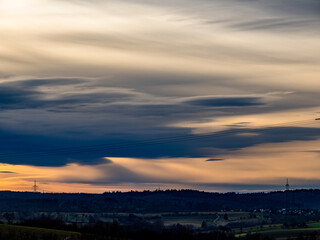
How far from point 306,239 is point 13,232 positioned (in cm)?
8668

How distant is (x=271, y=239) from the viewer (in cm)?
18638

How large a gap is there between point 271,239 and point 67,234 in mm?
79415

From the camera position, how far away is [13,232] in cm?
12306

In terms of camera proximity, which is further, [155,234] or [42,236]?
[155,234]

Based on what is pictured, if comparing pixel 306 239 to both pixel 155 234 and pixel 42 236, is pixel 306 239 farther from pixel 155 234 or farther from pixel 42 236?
pixel 42 236

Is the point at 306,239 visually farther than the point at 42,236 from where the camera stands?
Yes

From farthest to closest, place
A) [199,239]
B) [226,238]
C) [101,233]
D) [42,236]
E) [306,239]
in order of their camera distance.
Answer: [306,239] < [226,238] < [199,239] < [101,233] < [42,236]

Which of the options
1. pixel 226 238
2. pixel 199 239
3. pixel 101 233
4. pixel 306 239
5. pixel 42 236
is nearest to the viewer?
pixel 42 236

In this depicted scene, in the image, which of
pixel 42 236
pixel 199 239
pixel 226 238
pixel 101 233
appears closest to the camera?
pixel 42 236

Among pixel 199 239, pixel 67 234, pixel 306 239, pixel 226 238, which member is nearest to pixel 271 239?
pixel 306 239

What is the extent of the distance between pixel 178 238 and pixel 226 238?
22037 mm

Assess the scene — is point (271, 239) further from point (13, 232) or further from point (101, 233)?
point (13, 232)

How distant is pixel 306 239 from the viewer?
177 meters

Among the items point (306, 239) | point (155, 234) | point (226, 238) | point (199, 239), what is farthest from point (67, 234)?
point (306, 239)
